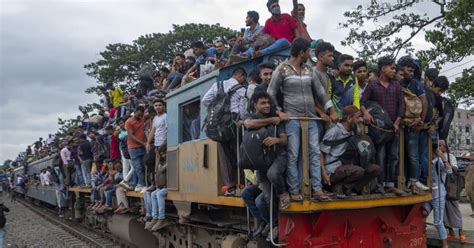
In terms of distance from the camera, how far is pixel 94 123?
48.2 ft

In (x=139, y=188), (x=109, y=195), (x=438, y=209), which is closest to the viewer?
(x=438, y=209)

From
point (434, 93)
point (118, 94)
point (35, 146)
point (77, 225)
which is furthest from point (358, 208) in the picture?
point (35, 146)

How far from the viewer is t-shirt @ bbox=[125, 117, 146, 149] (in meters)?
8.96

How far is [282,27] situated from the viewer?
6.91 m

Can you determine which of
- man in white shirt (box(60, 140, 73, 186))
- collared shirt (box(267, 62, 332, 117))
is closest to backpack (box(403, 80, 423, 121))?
collared shirt (box(267, 62, 332, 117))

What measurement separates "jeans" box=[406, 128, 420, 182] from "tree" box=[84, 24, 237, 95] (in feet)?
84.6

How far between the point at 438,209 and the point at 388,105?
1741mm

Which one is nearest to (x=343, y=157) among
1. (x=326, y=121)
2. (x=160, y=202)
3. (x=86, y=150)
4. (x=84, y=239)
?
(x=326, y=121)

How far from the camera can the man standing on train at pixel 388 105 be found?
17.6ft

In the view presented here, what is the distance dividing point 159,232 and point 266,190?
4097 mm

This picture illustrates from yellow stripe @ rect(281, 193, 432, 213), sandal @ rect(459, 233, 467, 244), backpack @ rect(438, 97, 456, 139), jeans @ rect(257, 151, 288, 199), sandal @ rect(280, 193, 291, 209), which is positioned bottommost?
sandal @ rect(459, 233, 467, 244)

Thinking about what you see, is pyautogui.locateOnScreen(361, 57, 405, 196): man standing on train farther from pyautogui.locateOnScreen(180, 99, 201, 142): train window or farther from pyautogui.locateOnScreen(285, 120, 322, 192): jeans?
pyautogui.locateOnScreen(180, 99, 201, 142): train window

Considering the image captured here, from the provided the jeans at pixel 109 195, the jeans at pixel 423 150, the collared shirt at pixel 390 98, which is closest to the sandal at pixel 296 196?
the collared shirt at pixel 390 98

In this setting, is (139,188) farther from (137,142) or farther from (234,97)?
(234,97)
